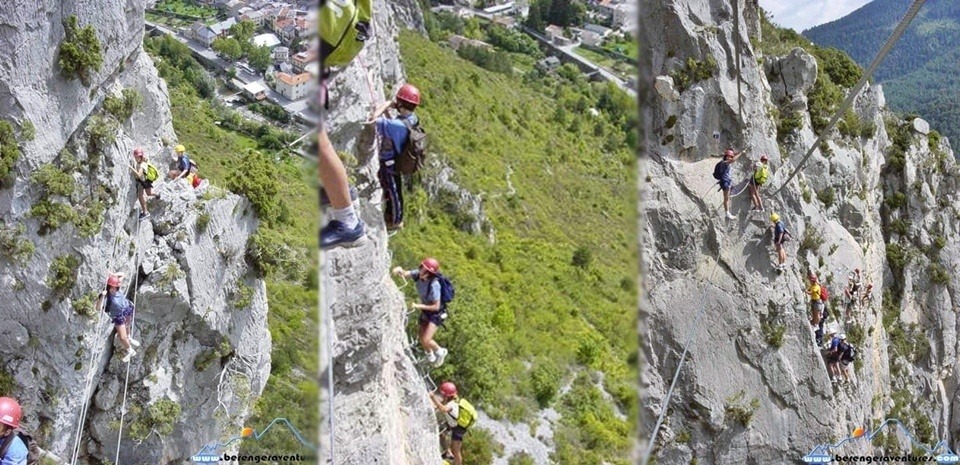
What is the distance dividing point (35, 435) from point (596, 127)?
3661 centimetres

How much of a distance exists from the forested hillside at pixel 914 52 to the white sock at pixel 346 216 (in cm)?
5663

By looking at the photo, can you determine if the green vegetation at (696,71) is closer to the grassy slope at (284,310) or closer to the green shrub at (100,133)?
the grassy slope at (284,310)

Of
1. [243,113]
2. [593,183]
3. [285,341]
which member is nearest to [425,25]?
[593,183]

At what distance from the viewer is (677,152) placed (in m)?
13.4

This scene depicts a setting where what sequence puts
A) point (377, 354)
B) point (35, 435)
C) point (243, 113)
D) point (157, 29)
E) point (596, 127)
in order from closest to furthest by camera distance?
point (377, 354) → point (35, 435) → point (243, 113) → point (157, 29) → point (596, 127)

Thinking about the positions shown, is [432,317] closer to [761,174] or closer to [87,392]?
[761,174]

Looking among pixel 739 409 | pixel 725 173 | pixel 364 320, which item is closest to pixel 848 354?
pixel 739 409

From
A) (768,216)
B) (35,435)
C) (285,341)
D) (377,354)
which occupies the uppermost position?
(377,354)

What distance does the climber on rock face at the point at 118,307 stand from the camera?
39.9 feet

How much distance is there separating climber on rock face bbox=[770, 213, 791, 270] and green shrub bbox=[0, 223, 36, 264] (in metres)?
14.4

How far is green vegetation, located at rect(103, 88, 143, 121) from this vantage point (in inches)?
479

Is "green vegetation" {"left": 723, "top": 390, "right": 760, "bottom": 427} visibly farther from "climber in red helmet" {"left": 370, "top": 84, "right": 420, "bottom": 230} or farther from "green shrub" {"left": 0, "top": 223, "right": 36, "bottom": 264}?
"green shrub" {"left": 0, "top": 223, "right": 36, "bottom": 264}

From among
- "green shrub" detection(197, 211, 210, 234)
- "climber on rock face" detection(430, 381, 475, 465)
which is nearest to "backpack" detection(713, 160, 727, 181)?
"climber on rock face" detection(430, 381, 475, 465)

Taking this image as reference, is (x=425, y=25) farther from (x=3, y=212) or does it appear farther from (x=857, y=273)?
(x=3, y=212)
